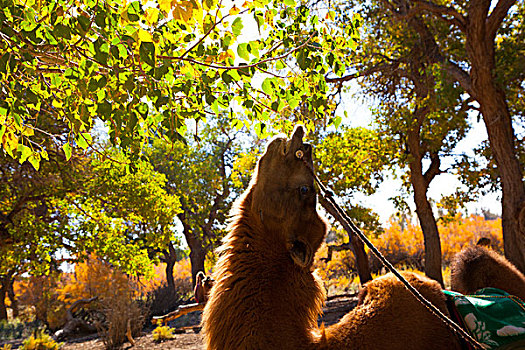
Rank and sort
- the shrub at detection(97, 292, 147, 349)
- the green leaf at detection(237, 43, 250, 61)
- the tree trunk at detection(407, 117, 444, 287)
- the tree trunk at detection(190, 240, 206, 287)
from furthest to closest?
1. the tree trunk at detection(190, 240, 206, 287)
2. the shrub at detection(97, 292, 147, 349)
3. the tree trunk at detection(407, 117, 444, 287)
4. the green leaf at detection(237, 43, 250, 61)

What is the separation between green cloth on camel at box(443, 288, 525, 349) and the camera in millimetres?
1968

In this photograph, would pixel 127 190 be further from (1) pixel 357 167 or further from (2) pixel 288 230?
(2) pixel 288 230

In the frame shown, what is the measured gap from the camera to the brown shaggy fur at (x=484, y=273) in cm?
306

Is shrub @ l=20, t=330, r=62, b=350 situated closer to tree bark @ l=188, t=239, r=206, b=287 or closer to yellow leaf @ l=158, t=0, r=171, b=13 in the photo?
yellow leaf @ l=158, t=0, r=171, b=13

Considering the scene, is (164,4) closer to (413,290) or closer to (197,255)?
(413,290)

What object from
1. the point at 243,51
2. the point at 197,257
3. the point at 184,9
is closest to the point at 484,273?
the point at 243,51

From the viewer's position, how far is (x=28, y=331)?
1698 centimetres

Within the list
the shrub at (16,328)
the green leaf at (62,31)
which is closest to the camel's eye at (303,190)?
the green leaf at (62,31)

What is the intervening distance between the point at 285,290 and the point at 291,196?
0.46 metres

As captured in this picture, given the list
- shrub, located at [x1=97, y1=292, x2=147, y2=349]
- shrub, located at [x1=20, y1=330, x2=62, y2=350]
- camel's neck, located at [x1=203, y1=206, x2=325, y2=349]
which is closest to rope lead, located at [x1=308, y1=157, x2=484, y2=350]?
camel's neck, located at [x1=203, y1=206, x2=325, y2=349]

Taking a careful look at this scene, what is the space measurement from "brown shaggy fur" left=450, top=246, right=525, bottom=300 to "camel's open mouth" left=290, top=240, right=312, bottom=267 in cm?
218

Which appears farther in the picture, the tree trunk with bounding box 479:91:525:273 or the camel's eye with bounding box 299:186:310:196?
the tree trunk with bounding box 479:91:525:273

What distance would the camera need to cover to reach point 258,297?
1738mm

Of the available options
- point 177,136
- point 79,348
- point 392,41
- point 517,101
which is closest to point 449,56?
point 392,41
